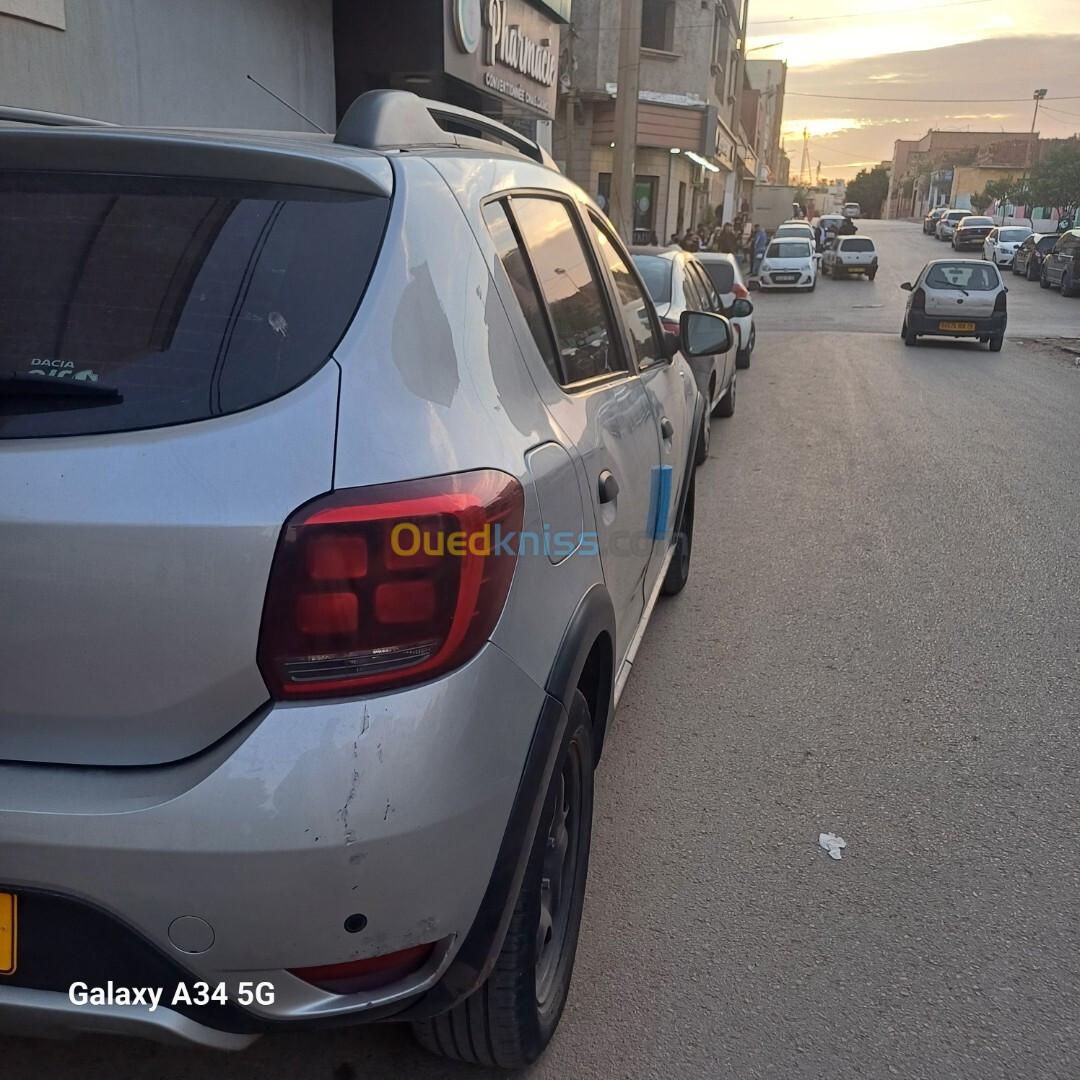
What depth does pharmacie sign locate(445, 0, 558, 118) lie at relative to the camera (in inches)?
451

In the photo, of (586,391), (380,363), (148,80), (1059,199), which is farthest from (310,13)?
(1059,199)

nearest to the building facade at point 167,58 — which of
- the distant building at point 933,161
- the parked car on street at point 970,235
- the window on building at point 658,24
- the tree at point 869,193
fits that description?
the window on building at point 658,24

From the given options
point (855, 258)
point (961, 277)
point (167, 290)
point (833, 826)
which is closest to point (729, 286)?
point (961, 277)

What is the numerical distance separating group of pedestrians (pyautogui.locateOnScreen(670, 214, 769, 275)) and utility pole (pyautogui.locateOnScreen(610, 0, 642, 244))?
9.11 metres

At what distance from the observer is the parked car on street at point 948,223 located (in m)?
56.1

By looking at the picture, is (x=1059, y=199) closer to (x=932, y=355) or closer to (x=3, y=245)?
(x=932, y=355)

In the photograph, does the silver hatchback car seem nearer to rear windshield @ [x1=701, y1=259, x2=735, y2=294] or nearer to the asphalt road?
the asphalt road

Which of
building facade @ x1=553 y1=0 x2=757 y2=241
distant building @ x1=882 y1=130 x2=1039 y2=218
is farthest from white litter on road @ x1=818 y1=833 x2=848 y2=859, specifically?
distant building @ x1=882 y1=130 x2=1039 y2=218

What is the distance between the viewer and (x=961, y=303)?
55.0 feet

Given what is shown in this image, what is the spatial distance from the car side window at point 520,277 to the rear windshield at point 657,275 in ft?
21.2

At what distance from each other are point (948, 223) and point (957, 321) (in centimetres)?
4587

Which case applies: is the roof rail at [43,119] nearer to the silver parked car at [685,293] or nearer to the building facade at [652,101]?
the silver parked car at [685,293]

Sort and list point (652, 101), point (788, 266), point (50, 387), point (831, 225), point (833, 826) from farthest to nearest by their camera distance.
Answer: point (831, 225) → point (652, 101) → point (788, 266) → point (833, 826) → point (50, 387)

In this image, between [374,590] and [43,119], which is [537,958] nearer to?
[374,590]
